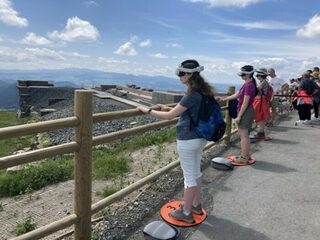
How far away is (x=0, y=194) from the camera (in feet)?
27.3

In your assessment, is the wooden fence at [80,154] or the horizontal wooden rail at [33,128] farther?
the wooden fence at [80,154]

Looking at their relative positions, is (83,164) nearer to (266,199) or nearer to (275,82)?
(266,199)

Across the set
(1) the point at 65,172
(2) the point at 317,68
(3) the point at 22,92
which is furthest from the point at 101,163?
(3) the point at 22,92

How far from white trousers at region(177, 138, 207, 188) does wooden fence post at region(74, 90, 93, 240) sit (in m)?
1.11

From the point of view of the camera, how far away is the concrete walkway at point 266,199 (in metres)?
4.70

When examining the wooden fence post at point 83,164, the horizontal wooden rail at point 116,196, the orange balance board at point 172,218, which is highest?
the wooden fence post at point 83,164

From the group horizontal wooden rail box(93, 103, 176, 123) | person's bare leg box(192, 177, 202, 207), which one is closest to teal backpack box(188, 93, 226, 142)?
person's bare leg box(192, 177, 202, 207)

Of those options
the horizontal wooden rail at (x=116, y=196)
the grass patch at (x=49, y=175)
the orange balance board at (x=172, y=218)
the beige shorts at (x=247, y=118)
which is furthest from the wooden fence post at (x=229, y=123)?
the orange balance board at (x=172, y=218)

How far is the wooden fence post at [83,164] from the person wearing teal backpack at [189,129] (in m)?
0.91

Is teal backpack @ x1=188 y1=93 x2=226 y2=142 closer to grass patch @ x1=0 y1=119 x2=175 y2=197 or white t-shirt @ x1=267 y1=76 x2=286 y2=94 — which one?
grass patch @ x1=0 y1=119 x2=175 y2=197

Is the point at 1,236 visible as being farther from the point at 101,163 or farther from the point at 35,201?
the point at 101,163

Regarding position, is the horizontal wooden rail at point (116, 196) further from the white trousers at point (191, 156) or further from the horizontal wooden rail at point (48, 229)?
the white trousers at point (191, 156)

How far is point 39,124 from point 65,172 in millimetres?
5557

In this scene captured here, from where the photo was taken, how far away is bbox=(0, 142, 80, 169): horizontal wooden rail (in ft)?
10.8
